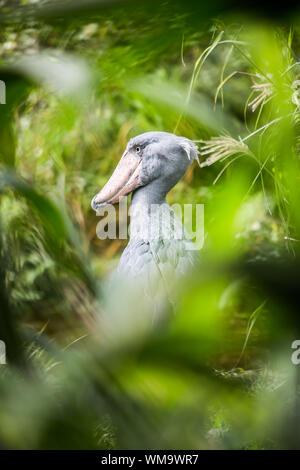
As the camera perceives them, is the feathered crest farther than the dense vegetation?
Yes

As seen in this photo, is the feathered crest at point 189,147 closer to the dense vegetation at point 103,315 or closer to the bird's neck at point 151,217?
the bird's neck at point 151,217

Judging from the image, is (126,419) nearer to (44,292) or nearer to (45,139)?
(44,292)

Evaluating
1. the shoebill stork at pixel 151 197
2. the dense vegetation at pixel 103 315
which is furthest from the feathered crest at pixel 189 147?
the dense vegetation at pixel 103 315

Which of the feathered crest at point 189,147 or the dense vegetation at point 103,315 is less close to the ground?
the feathered crest at point 189,147

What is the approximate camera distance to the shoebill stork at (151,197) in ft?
2.89

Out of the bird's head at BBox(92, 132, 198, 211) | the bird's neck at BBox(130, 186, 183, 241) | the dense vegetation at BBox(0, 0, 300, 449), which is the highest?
the bird's head at BBox(92, 132, 198, 211)

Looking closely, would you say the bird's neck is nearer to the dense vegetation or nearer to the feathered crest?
the feathered crest

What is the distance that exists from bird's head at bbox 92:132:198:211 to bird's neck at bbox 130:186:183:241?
0.05ft

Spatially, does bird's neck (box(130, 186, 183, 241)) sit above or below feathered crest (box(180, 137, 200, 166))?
below

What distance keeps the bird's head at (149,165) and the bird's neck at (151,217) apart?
16 mm

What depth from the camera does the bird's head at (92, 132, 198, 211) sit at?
3.02 ft

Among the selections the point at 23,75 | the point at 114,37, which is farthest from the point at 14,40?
the point at 23,75

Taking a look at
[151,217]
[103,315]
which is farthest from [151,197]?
[103,315]

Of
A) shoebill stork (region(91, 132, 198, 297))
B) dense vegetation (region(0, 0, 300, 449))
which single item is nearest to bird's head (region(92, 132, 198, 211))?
shoebill stork (region(91, 132, 198, 297))
